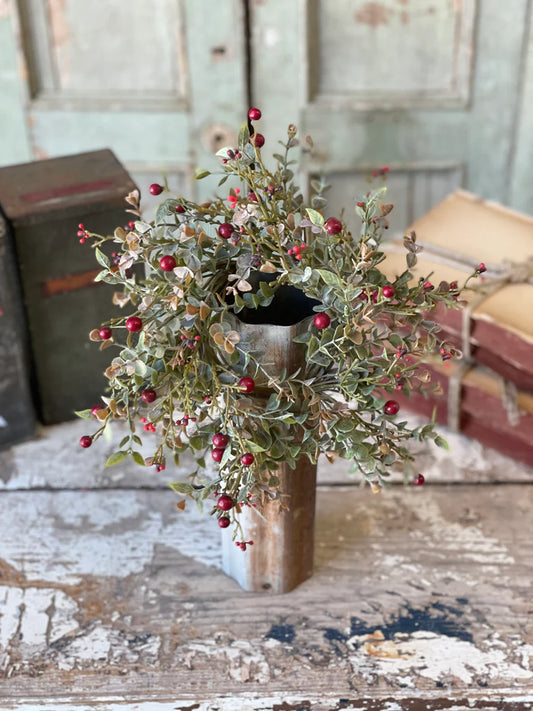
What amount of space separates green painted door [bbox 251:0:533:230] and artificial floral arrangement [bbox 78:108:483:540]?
3.98 ft

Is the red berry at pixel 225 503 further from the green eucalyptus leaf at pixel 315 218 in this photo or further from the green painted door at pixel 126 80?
the green painted door at pixel 126 80

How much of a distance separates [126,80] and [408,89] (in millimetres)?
685

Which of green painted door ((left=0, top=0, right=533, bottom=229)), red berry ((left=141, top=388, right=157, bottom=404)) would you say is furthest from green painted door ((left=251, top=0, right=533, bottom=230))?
red berry ((left=141, top=388, right=157, bottom=404))

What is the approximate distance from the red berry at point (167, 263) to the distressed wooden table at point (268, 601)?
1.44 ft

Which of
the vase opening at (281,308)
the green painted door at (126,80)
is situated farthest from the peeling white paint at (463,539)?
the green painted door at (126,80)

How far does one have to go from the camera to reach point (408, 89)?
1964 mm

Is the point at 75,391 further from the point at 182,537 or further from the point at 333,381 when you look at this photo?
the point at 333,381

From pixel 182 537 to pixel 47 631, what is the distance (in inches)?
8.3

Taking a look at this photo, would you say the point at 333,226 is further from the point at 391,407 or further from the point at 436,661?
the point at 436,661

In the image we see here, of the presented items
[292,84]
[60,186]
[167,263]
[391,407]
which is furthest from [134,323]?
[292,84]

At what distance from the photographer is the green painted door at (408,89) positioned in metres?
1.89

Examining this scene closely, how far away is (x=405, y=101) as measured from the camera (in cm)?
197

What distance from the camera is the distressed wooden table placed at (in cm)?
88

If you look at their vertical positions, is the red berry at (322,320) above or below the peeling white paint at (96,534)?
above
